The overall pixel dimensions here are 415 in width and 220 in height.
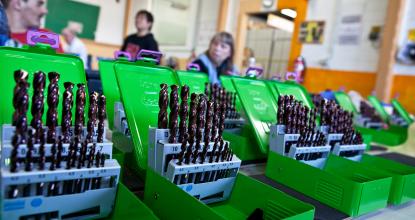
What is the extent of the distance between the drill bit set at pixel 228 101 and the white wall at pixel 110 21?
16.5ft

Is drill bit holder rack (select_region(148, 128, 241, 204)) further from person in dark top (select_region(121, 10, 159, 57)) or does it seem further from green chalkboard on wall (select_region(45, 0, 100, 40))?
green chalkboard on wall (select_region(45, 0, 100, 40))

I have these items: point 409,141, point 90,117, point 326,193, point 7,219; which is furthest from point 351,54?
point 7,219

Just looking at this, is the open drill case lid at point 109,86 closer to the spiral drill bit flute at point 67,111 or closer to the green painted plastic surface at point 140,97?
the green painted plastic surface at point 140,97

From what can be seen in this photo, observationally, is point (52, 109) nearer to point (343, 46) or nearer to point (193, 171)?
point (193, 171)

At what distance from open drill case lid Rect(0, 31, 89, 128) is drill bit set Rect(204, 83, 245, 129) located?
557 millimetres

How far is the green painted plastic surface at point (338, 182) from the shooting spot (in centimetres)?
82

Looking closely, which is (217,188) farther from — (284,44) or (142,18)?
(284,44)

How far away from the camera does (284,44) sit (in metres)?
4.39

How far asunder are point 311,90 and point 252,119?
2639 millimetres

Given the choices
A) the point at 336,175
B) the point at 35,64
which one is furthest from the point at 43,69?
the point at 336,175

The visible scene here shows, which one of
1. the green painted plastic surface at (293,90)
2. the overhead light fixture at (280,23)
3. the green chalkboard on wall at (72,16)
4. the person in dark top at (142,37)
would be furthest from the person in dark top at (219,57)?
A: the green chalkboard on wall at (72,16)

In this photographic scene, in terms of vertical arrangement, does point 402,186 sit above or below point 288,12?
below

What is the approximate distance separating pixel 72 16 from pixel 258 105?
5.09 meters

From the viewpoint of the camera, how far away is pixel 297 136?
105 cm
